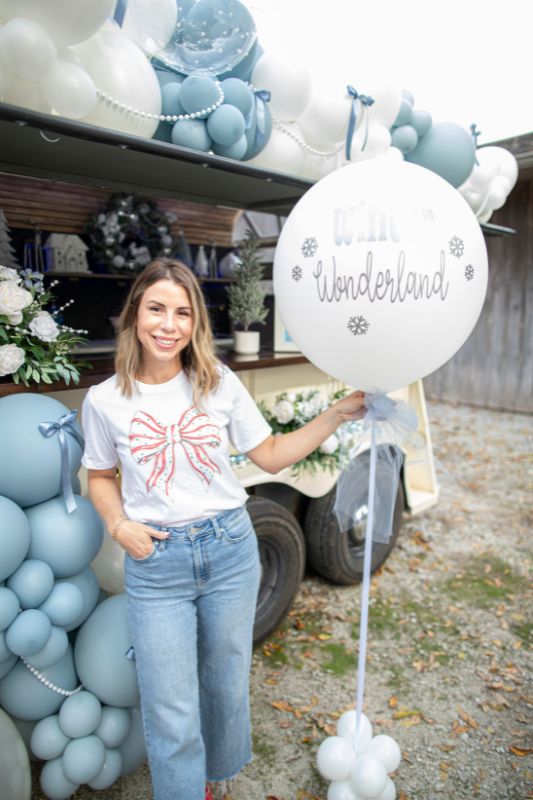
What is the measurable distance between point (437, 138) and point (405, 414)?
1.91m

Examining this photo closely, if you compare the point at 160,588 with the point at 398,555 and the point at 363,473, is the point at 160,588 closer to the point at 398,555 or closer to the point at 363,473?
the point at 363,473

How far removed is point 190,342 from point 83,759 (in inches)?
52.6

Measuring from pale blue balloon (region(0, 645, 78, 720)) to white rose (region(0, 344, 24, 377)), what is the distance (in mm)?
912

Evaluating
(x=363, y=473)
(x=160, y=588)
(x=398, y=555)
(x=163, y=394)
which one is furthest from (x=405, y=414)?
(x=398, y=555)

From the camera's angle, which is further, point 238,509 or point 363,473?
point 363,473

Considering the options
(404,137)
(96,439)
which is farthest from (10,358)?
(404,137)

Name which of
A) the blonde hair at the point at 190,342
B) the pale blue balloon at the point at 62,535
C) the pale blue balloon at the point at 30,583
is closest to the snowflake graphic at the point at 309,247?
the blonde hair at the point at 190,342

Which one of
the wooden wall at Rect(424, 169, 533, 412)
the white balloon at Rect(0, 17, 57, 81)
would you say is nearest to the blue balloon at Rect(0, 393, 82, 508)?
the white balloon at Rect(0, 17, 57, 81)

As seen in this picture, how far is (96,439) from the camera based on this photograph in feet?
4.86

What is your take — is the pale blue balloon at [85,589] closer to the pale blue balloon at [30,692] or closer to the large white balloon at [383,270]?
the pale blue balloon at [30,692]

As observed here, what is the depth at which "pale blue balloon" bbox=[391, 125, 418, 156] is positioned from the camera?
8.80 ft

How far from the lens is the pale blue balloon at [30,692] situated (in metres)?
1.68

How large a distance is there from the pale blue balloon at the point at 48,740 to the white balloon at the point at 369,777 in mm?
922

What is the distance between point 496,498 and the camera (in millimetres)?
4738
